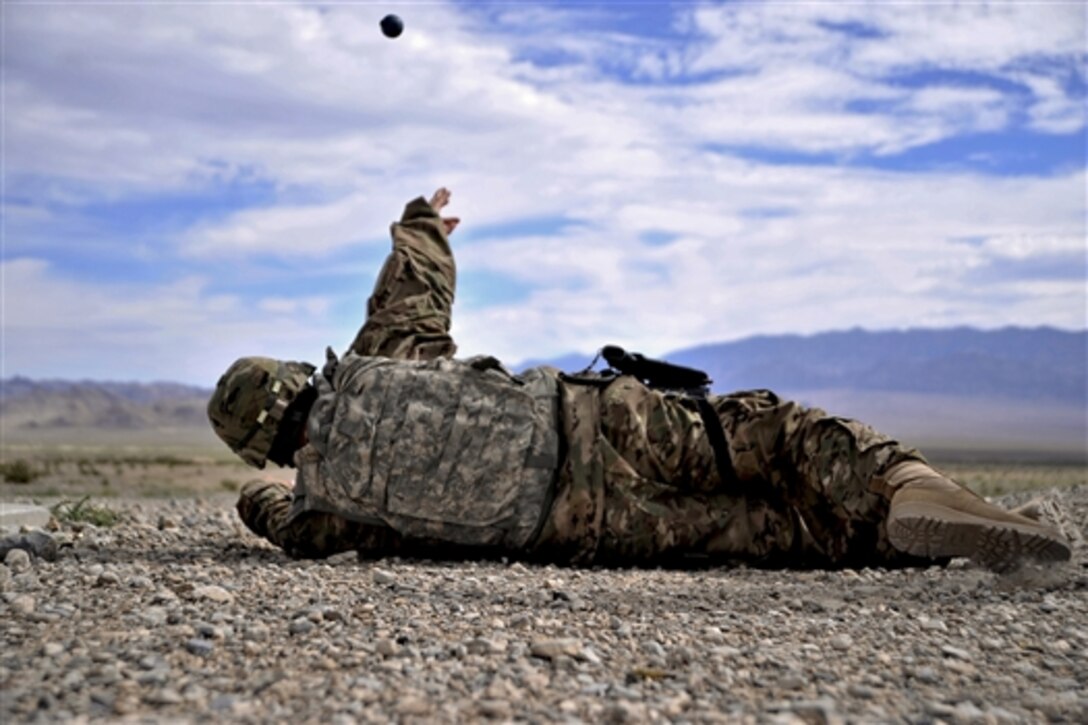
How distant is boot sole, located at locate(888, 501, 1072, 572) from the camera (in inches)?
200

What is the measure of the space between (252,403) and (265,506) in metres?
0.86

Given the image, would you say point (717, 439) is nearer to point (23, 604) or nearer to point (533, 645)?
point (533, 645)

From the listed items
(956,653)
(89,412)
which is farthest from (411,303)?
(89,412)

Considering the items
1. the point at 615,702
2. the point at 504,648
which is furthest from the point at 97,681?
the point at 615,702

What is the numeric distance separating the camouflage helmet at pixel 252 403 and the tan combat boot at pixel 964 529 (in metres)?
3.28

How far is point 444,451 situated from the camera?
6379mm

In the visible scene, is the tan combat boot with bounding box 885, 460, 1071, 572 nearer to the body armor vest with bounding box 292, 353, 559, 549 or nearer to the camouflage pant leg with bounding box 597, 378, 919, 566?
the camouflage pant leg with bounding box 597, 378, 919, 566

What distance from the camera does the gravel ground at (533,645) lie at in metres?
3.50

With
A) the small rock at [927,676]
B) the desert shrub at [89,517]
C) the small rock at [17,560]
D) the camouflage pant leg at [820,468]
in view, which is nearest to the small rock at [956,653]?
the small rock at [927,676]

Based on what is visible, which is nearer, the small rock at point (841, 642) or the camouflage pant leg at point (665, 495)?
the small rock at point (841, 642)

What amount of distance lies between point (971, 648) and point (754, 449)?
1.97m

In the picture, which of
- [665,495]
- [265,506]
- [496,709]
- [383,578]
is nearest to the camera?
[496,709]

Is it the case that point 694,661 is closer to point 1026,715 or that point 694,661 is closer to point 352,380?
point 1026,715

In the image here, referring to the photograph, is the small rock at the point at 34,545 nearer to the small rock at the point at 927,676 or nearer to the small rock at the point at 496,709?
the small rock at the point at 496,709
